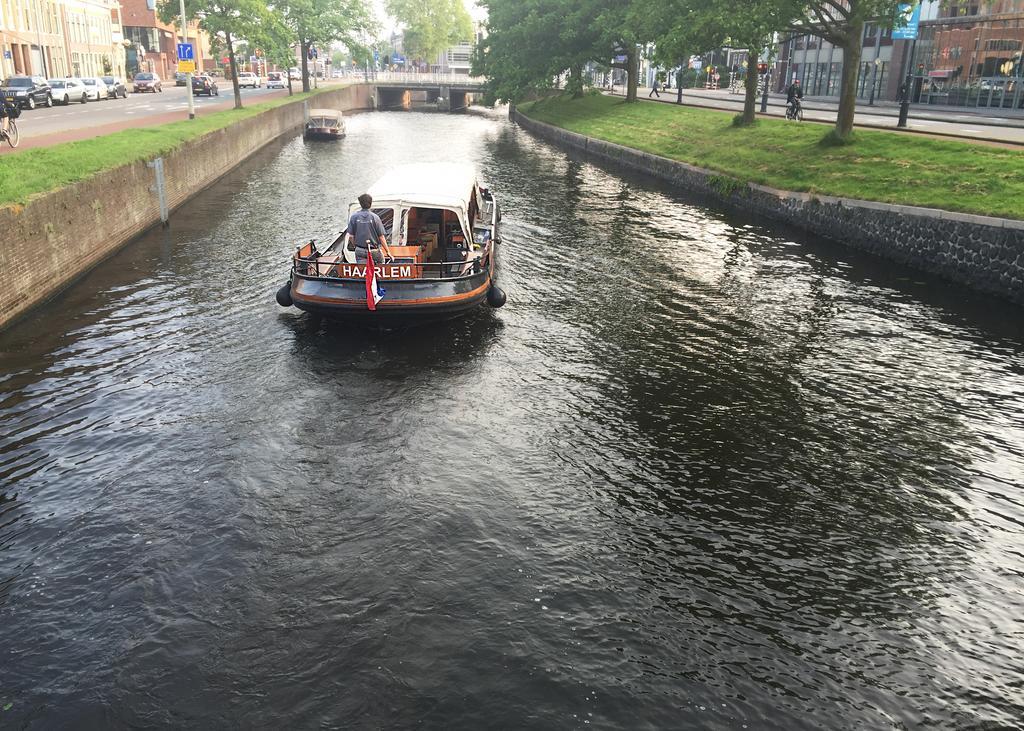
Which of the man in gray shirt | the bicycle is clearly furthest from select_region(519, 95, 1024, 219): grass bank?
Result: the bicycle

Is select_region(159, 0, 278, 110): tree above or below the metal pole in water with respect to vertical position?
above

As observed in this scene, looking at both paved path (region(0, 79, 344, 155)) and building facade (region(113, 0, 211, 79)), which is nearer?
paved path (region(0, 79, 344, 155))

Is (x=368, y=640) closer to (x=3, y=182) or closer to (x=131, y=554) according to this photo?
(x=131, y=554)

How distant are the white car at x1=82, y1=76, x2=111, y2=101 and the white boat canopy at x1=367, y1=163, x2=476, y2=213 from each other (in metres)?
45.7

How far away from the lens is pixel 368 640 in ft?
25.2

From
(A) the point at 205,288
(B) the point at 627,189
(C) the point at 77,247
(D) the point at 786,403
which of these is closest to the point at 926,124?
(B) the point at 627,189

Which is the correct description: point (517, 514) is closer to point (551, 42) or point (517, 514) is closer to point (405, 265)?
point (405, 265)

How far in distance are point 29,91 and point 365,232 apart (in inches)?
1650

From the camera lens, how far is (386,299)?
15250 millimetres

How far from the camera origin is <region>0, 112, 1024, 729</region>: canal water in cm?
724

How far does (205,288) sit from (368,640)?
13.5 meters

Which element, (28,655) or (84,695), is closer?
(84,695)

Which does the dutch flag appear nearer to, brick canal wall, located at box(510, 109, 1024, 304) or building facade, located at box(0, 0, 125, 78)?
brick canal wall, located at box(510, 109, 1024, 304)

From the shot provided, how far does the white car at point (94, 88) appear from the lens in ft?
183
